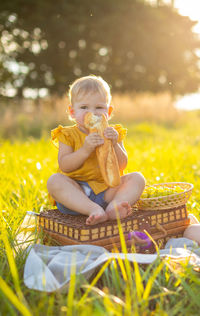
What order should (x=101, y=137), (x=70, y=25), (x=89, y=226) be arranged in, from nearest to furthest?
(x=89, y=226)
(x=101, y=137)
(x=70, y=25)

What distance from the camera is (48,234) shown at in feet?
6.84

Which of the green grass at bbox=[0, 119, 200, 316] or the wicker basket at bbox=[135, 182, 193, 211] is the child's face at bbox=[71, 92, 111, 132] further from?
the green grass at bbox=[0, 119, 200, 316]

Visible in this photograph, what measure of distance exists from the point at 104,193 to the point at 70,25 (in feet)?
38.6

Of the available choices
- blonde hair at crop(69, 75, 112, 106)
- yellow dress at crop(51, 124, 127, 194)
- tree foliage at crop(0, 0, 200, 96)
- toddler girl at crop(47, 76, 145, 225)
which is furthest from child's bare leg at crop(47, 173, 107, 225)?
tree foliage at crop(0, 0, 200, 96)

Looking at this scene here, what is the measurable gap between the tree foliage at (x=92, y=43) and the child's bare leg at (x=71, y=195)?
11513 millimetres

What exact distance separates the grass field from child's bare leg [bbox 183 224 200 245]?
1.11ft

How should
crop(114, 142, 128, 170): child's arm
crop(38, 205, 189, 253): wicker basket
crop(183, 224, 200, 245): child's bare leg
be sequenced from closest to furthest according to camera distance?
crop(38, 205, 189, 253): wicker basket → crop(183, 224, 200, 245): child's bare leg → crop(114, 142, 128, 170): child's arm

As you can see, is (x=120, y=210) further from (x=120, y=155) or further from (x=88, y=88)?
(x=88, y=88)

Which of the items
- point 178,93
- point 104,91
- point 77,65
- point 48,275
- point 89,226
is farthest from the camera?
point 178,93

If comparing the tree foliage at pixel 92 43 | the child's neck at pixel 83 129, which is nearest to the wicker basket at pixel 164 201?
the child's neck at pixel 83 129

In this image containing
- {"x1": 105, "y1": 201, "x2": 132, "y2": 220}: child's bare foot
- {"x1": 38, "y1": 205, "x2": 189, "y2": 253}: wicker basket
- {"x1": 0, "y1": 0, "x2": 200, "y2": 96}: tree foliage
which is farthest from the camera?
{"x1": 0, "y1": 0, "x2": 200, "y2": 96}: tree foliage

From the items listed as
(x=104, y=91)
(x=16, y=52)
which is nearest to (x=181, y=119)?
(x=16, y=52)

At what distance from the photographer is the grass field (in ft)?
4.18

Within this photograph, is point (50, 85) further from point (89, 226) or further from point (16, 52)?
point (89, 226)
